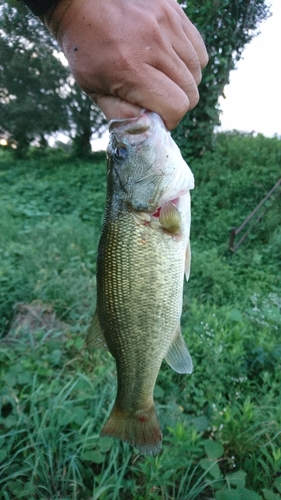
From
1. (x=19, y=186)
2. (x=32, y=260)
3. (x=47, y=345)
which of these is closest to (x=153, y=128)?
(x=47, y=345)

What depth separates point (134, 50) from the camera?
1.18m

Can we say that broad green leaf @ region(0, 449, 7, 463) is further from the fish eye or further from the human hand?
the human hand

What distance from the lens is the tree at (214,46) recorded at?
3.41 meters

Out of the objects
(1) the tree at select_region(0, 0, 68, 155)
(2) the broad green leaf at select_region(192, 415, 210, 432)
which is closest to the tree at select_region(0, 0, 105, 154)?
(1) the tree at select_region(0, 0, 68, 155)

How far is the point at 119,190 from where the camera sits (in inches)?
58.3

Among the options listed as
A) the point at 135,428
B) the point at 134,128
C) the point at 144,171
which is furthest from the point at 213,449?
the point at 134,128

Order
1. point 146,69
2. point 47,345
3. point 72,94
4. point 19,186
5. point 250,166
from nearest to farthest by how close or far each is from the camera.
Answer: point 146,69
point 47,345
point 250,166
point 19,186
point 72,94

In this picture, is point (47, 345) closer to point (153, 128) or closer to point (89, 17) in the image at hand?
point (153, 128)

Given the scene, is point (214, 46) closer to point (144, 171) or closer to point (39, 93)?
point (144, 171)

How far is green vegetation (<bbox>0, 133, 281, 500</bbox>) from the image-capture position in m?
2.19

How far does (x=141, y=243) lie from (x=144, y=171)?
253mm

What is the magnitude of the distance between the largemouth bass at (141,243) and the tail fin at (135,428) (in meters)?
0.04

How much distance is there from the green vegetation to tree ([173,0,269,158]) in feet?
8.17

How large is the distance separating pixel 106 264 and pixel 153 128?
1.59ft
